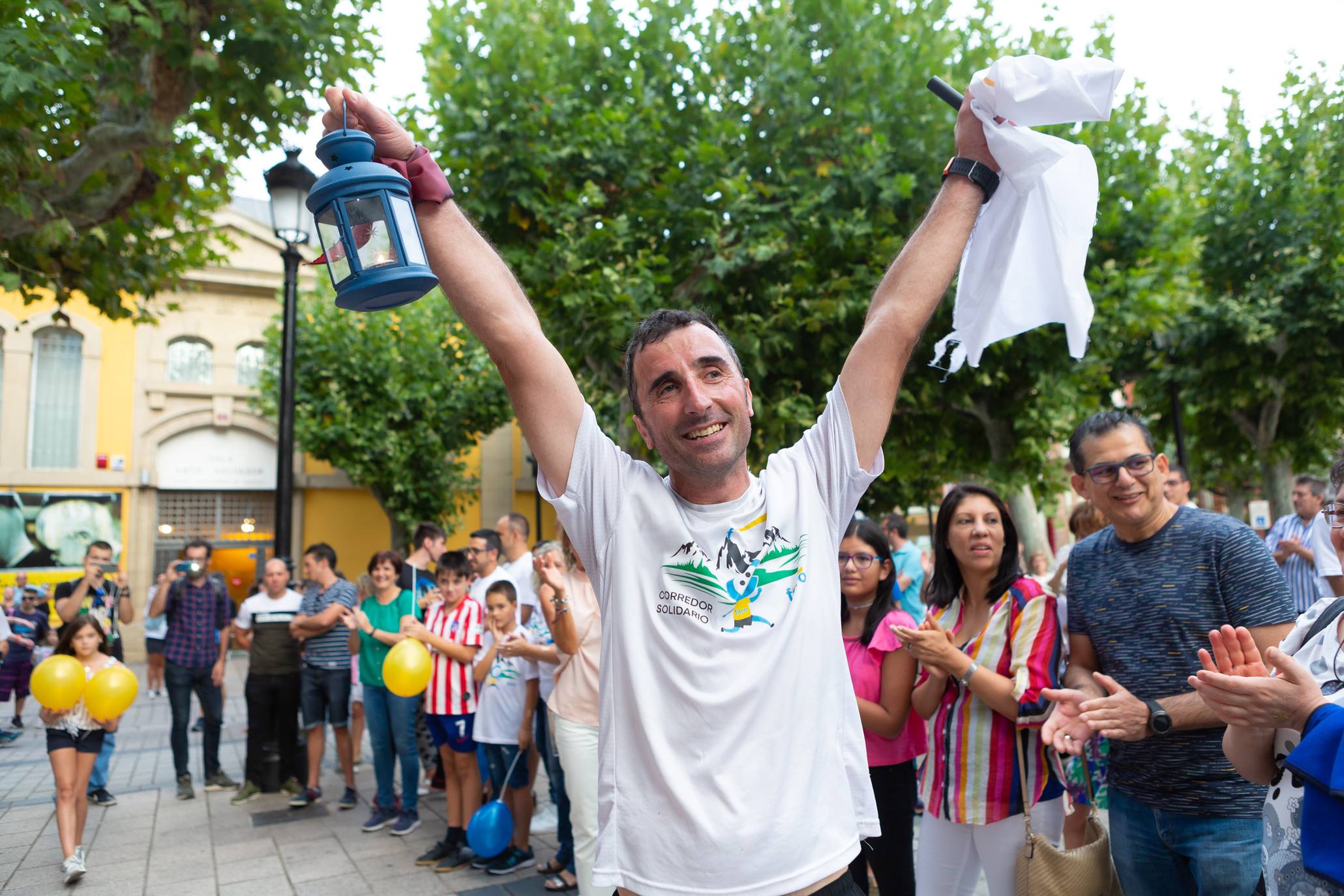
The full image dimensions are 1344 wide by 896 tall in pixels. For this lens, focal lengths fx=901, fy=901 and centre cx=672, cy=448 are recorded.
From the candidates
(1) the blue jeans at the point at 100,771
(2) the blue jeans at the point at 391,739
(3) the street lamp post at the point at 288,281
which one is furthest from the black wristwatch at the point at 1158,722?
(1) the blue jeans at the point at 100,771

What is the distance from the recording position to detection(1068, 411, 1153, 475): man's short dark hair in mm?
3055

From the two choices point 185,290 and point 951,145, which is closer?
point 185,290

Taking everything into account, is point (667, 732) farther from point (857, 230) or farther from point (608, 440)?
point (857, 230)

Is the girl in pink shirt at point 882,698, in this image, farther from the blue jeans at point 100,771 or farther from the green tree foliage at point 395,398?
the green tree foliage at point 395,398

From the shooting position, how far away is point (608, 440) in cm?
191

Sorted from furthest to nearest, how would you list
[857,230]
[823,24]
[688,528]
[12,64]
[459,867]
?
[823,24] → [857,230] → [459,867] → [12,64] → [688,528]

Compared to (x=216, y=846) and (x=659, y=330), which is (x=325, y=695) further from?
(x=659, y=330)

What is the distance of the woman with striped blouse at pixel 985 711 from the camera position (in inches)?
124

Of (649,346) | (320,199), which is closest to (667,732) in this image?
(649,346)

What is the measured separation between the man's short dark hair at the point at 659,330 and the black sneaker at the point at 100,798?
7.74 meters

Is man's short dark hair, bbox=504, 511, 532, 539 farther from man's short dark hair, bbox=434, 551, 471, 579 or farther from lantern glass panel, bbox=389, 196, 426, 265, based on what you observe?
lantern glass panel, bbox=389, 196, 426, 265

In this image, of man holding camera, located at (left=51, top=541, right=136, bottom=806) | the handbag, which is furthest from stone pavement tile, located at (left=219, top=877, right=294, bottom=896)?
the handbag

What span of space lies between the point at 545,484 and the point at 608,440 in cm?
17

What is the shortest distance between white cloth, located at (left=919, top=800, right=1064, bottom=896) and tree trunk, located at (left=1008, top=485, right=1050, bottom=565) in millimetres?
9881
